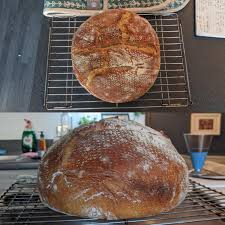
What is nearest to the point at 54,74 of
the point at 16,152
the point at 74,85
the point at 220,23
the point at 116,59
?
the point at 74,85

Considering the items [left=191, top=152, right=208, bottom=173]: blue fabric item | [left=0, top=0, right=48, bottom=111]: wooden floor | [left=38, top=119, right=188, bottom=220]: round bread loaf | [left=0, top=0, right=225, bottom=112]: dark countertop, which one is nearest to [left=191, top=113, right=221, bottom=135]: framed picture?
[left=191, top=152, right=208, bottom=173]: blue fabric item

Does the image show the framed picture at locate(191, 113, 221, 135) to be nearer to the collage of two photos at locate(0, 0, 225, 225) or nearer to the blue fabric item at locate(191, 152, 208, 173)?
the blue fabric item at locate(191, 152, 208, 173)

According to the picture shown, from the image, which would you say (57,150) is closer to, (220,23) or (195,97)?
(195,97)

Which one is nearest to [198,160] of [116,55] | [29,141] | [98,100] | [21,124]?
[98,100]

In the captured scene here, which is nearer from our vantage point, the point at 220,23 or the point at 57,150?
the point at 57,150

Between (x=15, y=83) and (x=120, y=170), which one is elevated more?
(x=15, y=83)

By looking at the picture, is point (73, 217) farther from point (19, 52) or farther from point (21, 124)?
point (21, 124)

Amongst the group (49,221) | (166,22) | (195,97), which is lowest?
(49,221)
